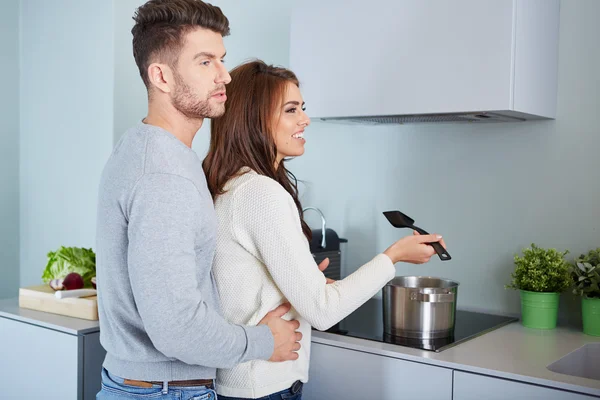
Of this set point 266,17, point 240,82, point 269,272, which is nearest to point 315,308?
point 269,272

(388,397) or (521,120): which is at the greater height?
(521,120)

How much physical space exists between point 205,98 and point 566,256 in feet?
4.50

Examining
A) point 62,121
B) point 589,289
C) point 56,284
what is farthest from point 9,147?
point 589,289

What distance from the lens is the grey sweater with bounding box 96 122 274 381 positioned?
116cm

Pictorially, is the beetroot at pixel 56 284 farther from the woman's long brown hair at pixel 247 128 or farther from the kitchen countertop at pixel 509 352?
the woman's long brown hair at pixel 247 128

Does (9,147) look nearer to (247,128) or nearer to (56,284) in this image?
(56,284)

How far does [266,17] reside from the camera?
9.12 ft

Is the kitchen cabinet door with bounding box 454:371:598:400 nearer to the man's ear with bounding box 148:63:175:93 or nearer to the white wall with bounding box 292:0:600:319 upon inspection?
the white wall with bounding box 292:0:600:319

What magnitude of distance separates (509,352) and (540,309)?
34 cm

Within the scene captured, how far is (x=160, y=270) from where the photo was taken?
45.4 inches

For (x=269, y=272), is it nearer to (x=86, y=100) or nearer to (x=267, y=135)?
(x=267, y=135)

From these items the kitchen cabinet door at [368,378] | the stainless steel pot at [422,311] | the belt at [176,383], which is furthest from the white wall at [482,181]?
the belt at [176,383]

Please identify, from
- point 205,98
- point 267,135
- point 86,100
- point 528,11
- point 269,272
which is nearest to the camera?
point 205,98

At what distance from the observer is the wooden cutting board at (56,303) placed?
7.07 feet
